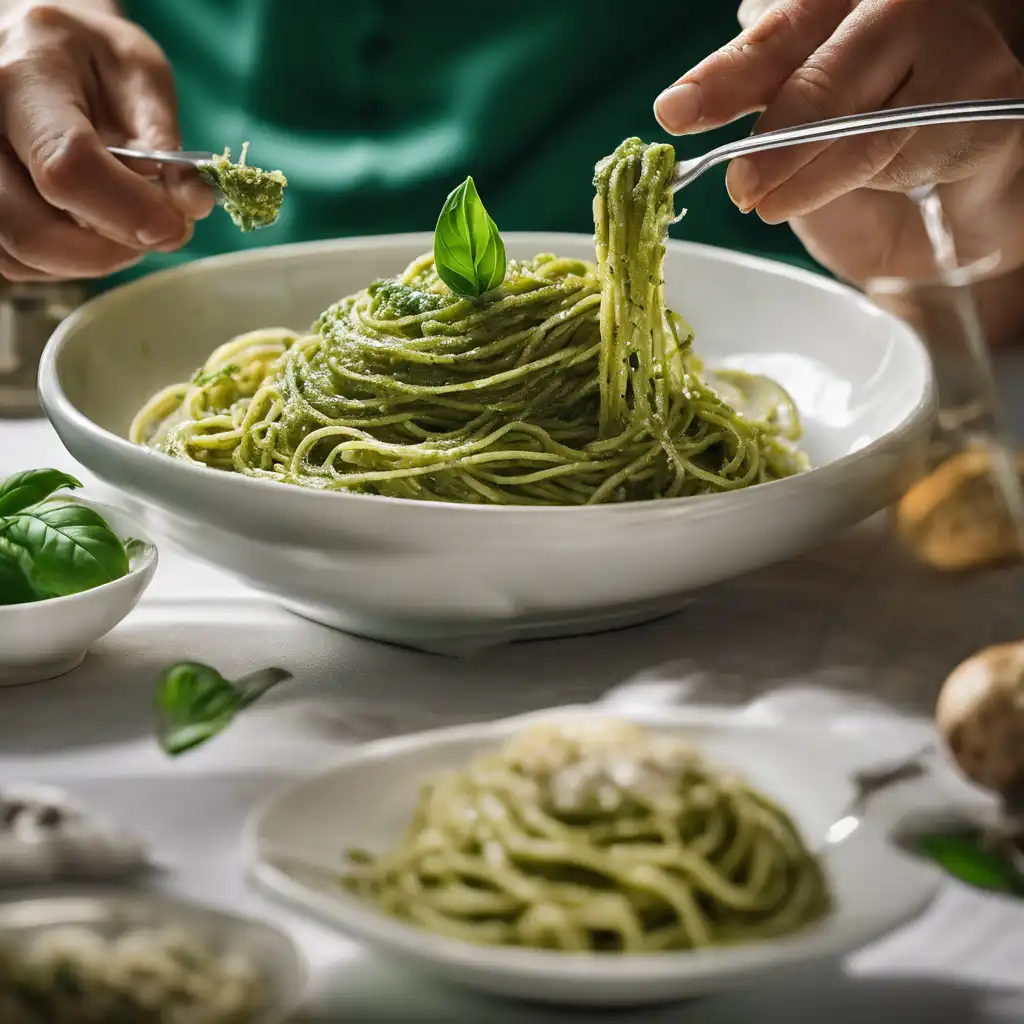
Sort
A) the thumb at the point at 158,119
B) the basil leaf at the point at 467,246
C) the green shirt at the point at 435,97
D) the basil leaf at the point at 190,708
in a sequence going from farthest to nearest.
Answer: the green shirt at the point at 435,97, the thumb at the point at 158,119, the basil leaf at the point at 467,246, the basil leaf at the point at 190,708

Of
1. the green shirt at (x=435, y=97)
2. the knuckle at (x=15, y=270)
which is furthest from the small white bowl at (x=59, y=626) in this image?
the green shirt at (x=435, y=97)

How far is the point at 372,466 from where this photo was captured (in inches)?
53.3

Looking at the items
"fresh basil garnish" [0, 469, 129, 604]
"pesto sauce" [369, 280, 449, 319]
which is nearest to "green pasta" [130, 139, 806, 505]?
"pesto sauce" [369, 280, 449, 319]

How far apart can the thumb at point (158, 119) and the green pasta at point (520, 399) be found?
327mm

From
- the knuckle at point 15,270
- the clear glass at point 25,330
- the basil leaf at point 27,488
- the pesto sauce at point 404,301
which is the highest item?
the pesto sauce at point 404,301

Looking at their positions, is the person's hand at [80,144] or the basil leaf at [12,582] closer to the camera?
the basil leaf at [12,582]

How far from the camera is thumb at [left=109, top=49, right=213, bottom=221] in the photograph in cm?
168

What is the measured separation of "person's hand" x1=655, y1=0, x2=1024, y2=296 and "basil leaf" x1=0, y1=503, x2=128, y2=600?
0.71 meters

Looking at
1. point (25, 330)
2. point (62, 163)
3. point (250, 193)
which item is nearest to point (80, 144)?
point (62, 163)

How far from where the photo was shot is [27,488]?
4.07 ft

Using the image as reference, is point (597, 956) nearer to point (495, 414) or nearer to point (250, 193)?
point (495, 414)

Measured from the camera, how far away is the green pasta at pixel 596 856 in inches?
28.2

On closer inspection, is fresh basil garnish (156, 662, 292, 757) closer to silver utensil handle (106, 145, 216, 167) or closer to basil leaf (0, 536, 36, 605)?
basil leaf (0, 536, 36, 605)

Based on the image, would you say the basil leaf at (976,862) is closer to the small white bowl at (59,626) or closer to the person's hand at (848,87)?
the small white bowl at (59,626)
